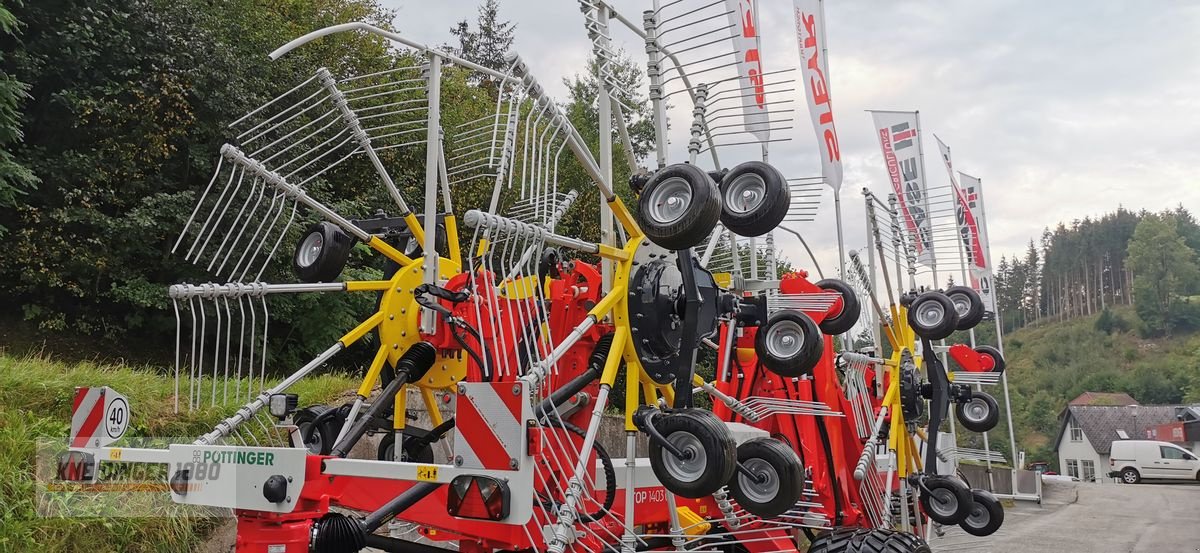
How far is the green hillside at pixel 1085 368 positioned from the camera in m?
83.5

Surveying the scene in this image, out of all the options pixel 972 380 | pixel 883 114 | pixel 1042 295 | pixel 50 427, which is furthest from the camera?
pixel 1042 295

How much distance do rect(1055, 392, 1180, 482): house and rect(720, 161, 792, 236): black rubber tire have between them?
6227 centimetres

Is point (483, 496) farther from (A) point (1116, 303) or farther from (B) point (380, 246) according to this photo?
(A) point (1116, 303)

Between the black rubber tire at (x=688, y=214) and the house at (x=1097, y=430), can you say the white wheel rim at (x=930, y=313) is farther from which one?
the house at (x=1097, y=430)

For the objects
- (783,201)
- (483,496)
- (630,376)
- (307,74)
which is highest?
(307,74)

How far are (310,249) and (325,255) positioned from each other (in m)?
0.22

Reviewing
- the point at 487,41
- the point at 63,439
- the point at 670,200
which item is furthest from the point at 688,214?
the point at 487,41

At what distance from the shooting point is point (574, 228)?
798 inches

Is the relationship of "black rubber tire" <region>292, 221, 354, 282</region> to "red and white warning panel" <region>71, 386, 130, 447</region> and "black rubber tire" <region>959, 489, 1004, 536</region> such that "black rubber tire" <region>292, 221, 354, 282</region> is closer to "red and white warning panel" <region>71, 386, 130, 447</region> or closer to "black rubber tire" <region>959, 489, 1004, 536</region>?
"red and white warning panel" <region>71, 386, 130, 447</region>

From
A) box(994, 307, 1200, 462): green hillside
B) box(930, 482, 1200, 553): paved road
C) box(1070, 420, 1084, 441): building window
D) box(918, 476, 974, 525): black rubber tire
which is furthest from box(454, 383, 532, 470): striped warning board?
box(994, 307, 1200, 462): green hillside

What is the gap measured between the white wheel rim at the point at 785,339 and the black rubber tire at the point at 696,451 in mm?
2233

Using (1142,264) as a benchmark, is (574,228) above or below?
below

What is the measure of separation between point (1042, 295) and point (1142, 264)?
1518 cm

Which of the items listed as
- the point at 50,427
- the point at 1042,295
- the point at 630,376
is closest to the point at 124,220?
the point at 50,427
